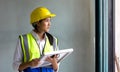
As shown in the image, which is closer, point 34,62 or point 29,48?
point 34,62

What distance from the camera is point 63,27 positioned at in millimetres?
2545

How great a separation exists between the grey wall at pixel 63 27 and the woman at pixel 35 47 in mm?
684

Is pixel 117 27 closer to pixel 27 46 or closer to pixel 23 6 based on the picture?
pixel 23 6

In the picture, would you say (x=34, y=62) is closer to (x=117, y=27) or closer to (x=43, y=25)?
(x=43, y=25)

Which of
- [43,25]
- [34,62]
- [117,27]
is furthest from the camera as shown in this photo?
[117,27]

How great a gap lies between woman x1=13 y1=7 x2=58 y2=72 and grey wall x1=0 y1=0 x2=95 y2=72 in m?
0.68

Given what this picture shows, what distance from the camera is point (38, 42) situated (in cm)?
174

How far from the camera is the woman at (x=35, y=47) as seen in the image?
1.66 meters

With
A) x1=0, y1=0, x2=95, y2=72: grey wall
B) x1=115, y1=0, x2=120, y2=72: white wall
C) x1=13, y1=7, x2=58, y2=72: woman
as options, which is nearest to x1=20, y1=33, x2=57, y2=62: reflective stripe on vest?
x1=13, y1=7, x2=58, y2=72: woman

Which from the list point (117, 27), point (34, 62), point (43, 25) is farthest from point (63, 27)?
point (34, 62)

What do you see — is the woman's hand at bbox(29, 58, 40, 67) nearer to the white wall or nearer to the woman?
the woman

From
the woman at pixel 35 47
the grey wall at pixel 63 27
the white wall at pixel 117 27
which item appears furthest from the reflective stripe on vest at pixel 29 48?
the white wall at pixel 117 27

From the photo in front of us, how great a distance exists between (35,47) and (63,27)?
89 centimetres

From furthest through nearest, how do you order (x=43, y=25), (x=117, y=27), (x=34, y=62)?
(x=117, y=27) → (x=43, y=25) → (x=34, y=62)
